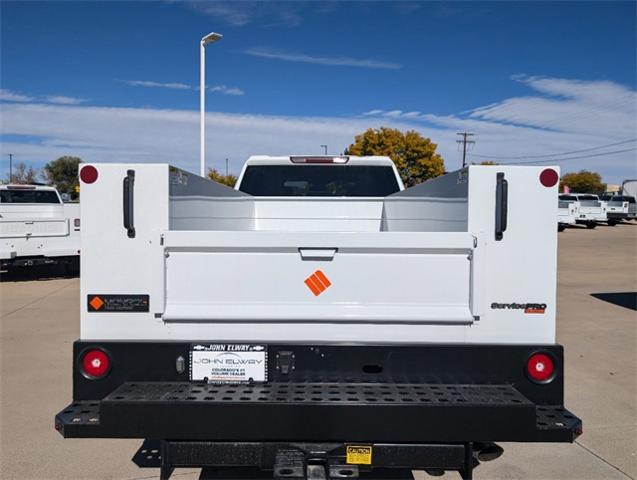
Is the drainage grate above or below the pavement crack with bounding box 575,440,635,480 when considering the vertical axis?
above

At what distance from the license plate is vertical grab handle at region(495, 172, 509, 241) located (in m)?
1.37

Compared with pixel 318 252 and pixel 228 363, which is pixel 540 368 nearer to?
pixel 318 252

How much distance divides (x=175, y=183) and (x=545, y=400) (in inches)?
91.8

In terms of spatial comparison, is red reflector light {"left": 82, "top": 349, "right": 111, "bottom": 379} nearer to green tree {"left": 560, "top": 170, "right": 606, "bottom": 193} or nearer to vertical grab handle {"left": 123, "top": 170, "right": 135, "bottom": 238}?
vertical grab handle {"left": 123, "top": 170, "right": 135, "bottom": 238}

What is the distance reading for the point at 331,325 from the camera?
9.82ft

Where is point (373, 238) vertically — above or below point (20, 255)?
above

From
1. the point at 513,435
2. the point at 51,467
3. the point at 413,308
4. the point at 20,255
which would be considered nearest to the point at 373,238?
the point at 413,308

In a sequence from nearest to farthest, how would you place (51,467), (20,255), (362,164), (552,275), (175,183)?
1. (552,275)
2. (175,183)
3. (51,467)
4. (362,164)
5. (20,255)

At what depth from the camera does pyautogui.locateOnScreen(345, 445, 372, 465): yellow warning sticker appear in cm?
279

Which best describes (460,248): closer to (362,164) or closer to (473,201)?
(473,201)

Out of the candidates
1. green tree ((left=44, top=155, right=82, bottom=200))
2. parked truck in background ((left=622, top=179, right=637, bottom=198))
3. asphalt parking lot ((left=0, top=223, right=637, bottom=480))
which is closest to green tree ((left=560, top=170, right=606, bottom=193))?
parked truck in background ((left=622, top=179, right=637, bottom=198))

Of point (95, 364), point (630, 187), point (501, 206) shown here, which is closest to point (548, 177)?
point (501, 206)

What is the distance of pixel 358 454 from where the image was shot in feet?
9.19

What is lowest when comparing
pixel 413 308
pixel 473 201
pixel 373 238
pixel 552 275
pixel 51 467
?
pixel 51 467
